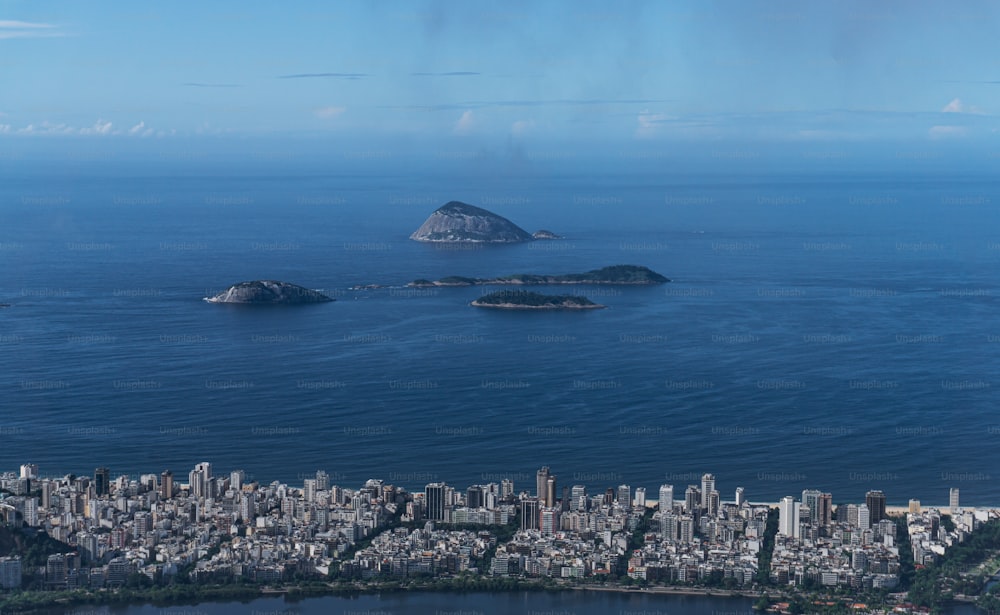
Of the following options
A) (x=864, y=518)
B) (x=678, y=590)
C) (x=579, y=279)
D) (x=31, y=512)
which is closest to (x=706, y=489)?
(x=864, y=518)

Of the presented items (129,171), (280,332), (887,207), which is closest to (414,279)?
(280,332)

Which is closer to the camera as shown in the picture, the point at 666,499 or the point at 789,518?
the point at 789,518

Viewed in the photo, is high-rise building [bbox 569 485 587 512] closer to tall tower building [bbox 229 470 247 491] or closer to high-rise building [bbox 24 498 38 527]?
tall tower building [bbox 229 470 247 491]

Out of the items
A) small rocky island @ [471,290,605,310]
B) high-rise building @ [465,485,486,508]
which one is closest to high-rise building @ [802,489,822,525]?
high-rise building @ [465,485,486,508]

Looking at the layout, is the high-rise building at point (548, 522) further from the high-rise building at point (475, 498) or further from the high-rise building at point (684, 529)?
the high-rise building at point (684, 529)

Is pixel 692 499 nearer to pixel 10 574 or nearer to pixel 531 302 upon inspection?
pixel 10 574

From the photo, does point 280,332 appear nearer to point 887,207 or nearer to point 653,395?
point 653,395
